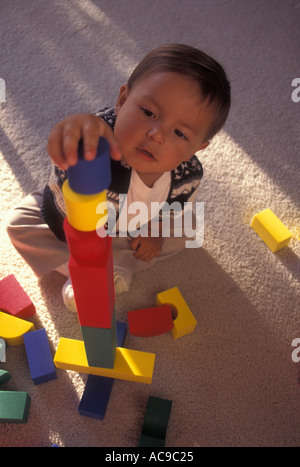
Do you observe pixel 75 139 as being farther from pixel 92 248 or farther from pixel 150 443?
pixel 150 443

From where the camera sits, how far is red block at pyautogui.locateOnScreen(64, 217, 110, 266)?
0.58m

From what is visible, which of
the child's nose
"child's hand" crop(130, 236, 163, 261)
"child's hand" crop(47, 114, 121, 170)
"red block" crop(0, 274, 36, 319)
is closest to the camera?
"child's hand" crop(47, 114, 121, 170)

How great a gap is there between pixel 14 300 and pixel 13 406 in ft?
0.75

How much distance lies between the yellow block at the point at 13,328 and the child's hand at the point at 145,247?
303 millimetres

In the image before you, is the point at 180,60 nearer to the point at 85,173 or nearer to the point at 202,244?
the point at 85,173

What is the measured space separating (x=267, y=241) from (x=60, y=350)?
0.60 metres

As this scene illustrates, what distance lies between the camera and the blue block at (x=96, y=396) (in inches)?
32.8

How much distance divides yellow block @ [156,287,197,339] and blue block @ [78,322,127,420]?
0.60 feet

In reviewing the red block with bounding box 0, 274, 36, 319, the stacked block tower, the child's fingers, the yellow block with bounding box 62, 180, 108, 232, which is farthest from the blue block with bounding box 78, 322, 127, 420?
the yellow block with bounding box 62, 180, 108, 232

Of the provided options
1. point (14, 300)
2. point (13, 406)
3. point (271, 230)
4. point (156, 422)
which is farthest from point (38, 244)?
point (271, 230)

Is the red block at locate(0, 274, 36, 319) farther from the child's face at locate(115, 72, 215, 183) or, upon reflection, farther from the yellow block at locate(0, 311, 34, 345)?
the child's face at locate(115, 72, 215, 183)

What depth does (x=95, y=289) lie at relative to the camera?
0.63 m

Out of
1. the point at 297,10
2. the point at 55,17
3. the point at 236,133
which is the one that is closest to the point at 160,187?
the point at 236,133

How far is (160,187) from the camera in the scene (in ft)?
2.97
